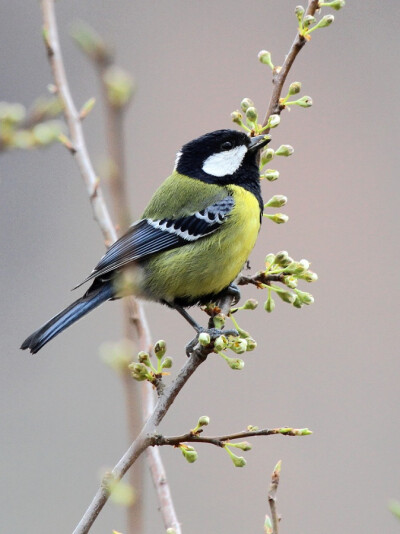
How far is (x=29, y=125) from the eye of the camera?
168 cm

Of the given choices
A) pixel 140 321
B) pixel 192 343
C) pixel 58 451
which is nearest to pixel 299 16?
pixel 140 321

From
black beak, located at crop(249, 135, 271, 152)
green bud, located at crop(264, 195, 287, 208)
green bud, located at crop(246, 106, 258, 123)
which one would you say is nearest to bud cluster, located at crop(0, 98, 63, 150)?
green bud, located at crop(246, 106, 258, 123)

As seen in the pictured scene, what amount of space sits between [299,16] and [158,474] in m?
1.00

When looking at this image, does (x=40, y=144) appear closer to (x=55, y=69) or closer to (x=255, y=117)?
(x=55, y=69)

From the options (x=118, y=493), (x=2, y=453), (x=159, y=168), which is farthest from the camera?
(x=159, y=168)

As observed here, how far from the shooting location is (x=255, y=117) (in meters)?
1.75

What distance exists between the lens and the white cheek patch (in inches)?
94.0

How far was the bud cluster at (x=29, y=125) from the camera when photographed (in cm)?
152

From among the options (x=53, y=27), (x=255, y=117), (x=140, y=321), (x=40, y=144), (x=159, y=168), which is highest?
(x=159, y=168)

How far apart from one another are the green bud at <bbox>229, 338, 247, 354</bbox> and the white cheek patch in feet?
3.18

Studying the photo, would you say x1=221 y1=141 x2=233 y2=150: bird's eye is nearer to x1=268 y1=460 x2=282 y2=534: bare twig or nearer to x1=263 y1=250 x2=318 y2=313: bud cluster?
x1=263 y1=250 x2=318 y2=313: bud cluster

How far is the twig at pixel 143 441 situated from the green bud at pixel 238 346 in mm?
66

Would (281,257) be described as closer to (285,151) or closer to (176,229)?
(285,151)

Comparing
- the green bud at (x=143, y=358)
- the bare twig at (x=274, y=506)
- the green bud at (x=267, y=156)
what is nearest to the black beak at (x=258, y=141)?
the green bud at (x=267, y=156)
